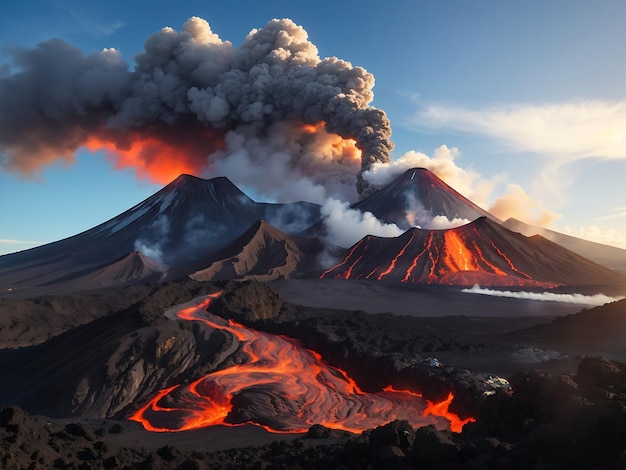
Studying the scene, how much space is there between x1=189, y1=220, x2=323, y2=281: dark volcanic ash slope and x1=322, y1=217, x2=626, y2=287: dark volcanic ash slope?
560 cm

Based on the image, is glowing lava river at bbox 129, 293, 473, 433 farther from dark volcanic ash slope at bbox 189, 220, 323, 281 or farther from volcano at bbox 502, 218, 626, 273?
volcano at bbox 502, 218, 626, 273

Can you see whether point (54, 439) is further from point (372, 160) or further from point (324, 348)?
point (372, 160)

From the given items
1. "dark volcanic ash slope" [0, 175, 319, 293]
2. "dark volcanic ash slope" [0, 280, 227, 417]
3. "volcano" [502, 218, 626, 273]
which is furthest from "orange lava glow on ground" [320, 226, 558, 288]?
"volcano" [502, 218, 626, 273]

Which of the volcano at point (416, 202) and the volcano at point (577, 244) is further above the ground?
the volcano at point (416, 202)

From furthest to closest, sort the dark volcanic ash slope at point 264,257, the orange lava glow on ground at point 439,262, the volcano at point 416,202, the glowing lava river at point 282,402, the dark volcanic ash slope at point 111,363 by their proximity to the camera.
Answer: the volcano at point 416,202 < the dark volcanic ash slope at point 264,257 < the orange lava glow on ground at point 439,262 < the dark volcanic ash slope at point 111,363 < the glowing lava river at point 282,402

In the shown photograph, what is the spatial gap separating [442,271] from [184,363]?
4376 centimetres

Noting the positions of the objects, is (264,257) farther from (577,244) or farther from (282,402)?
(577,244)

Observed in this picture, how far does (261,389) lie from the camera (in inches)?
767

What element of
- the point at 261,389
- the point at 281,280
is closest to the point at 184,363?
the point at 261,389

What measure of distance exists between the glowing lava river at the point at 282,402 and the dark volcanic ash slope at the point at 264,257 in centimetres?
3760

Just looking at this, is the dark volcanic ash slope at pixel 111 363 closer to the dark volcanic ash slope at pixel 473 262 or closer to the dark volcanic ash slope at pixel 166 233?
the dark volcanic ash slope at pixel 473 262

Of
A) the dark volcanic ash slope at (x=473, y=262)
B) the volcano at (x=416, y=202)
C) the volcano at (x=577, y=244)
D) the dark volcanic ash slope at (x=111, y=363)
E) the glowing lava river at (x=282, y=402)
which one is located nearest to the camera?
the glowing lava river at (x=282, y=402)

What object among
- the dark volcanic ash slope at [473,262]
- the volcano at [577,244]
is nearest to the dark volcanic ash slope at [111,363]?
the dark volcanic ash slope at [473,262]

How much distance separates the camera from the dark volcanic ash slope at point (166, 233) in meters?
74.8
